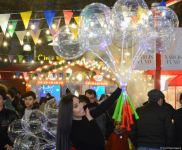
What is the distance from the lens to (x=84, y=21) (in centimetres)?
572

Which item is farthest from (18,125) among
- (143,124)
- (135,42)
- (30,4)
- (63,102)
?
(30,4)

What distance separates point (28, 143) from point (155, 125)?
5.79ft

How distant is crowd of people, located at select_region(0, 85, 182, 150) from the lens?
12.3ft

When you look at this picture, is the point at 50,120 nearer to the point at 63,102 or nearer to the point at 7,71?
the point at 63,102

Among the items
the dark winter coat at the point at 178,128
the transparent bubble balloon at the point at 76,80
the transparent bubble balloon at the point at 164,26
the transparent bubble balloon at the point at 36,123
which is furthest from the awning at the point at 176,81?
A: the transparent bubble balloon at the point at 76,80

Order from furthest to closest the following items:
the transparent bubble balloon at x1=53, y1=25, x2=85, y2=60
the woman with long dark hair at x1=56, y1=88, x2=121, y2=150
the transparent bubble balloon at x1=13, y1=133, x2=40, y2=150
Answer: the transparent bubble balloon at x1=53, y1=25, x2=85, y2=60 < the transparent bubble balloon at x1=13, y1=133, x2=40, y2=150 < the woman with long dark hair at x1=56, y1=88, x2=121, y2=150

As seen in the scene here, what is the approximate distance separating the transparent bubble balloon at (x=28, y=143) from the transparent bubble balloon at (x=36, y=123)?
0.23ft

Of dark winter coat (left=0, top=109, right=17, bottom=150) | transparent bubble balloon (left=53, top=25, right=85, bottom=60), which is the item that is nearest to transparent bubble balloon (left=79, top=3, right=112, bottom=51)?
transparent bubble balloon (left=53, top=25, right=85, bottom=60)

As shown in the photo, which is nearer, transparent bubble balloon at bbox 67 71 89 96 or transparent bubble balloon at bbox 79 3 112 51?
transparent bubble balloon at bbox 79 3 112 51

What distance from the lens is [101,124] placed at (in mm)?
6512

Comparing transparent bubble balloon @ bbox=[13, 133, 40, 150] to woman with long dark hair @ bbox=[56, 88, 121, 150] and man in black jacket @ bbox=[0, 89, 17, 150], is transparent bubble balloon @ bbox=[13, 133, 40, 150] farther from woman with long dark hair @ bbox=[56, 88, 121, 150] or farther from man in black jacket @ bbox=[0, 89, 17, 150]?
man in black jacket @ bbox=[0, 89, 17, 150]

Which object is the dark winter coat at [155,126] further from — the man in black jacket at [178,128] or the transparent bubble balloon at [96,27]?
the transparent bubble balloon at [96,27]

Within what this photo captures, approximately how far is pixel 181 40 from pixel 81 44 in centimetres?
224

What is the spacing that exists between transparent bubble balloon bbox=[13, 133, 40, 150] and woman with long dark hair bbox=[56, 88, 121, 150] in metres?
0.69
